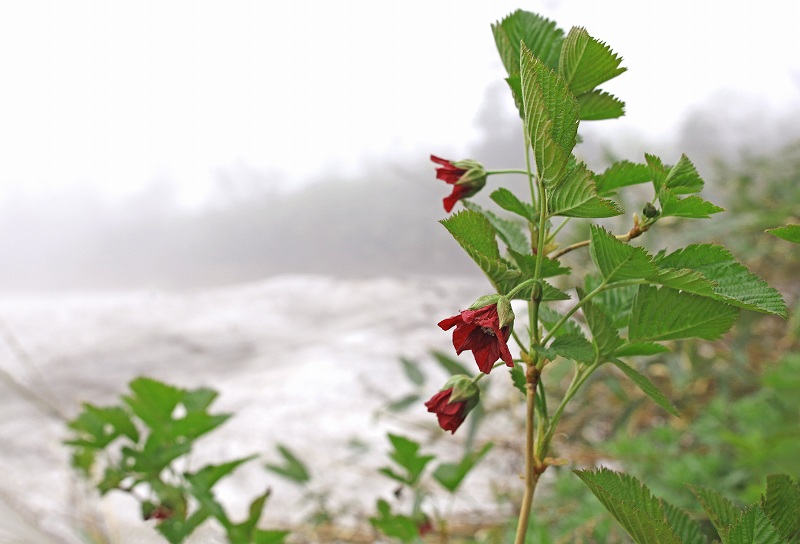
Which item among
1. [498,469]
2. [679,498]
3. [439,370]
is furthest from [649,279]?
[439,370]

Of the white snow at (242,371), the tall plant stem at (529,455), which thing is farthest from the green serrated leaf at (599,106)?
the white snow at (242,371)

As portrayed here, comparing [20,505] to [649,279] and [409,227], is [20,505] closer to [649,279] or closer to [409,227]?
[649,279]

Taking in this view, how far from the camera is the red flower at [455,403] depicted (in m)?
0.27

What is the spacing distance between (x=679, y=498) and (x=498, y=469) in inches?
24.2

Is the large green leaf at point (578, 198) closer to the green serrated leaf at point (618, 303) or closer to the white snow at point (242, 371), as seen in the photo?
the green serrated leaf at point (618, 303)

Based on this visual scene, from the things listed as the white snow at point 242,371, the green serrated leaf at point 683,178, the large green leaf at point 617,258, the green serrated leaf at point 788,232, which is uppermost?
the green serrated leaf at point 683,178

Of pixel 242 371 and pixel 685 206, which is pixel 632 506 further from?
pixel 242 371

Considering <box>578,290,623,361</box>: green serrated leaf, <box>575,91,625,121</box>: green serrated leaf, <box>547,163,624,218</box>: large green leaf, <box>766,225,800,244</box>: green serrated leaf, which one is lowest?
<box>578,290,623,361</box>: green serrated leaf

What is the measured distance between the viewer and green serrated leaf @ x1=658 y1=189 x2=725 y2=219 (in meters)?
0.23

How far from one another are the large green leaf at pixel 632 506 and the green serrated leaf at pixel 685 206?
0.34ft

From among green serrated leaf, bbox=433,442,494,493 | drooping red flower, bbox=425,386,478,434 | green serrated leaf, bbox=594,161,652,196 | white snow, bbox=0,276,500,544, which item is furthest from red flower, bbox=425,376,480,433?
white snow, bbox=0,276,500,544

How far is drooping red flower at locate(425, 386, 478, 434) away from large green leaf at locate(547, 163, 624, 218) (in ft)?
0.32

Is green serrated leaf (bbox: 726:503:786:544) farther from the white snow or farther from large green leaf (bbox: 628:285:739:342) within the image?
the white snow

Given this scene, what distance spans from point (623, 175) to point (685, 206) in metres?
0.04
